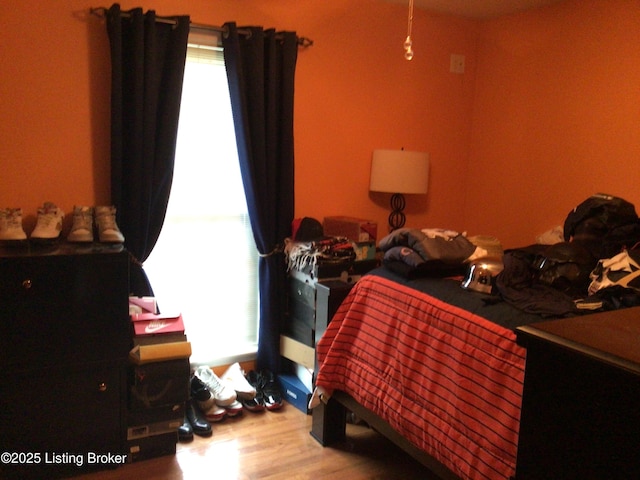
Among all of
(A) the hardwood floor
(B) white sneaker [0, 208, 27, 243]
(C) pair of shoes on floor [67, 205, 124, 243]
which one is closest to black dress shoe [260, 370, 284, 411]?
(A) the hardwood floor

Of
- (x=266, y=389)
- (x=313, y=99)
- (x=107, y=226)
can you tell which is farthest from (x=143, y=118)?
(x=266, y=389)

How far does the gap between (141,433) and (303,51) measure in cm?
212

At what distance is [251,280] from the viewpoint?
3068 millimetres

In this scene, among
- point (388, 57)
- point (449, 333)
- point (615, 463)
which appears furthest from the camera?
point (388, 57)

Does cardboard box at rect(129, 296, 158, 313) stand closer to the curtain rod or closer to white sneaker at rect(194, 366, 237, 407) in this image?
white sneaker at rect(194, 366, 237, 407)

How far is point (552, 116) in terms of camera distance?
306 centimetres

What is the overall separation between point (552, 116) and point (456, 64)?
775mm

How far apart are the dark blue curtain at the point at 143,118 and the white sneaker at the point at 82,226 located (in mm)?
153

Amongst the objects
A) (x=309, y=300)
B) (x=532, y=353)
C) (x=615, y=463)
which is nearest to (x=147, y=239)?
(x=309, y=300)

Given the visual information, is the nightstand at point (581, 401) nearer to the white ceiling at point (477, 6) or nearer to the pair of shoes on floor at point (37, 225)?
the pair of shoes on floor at point (37, 225)

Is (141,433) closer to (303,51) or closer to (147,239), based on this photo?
(147,239)

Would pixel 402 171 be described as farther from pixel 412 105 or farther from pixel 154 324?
pixel 154 324

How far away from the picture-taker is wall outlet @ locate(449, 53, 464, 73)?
3.51 meters

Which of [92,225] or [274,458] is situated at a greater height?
[92,225]
